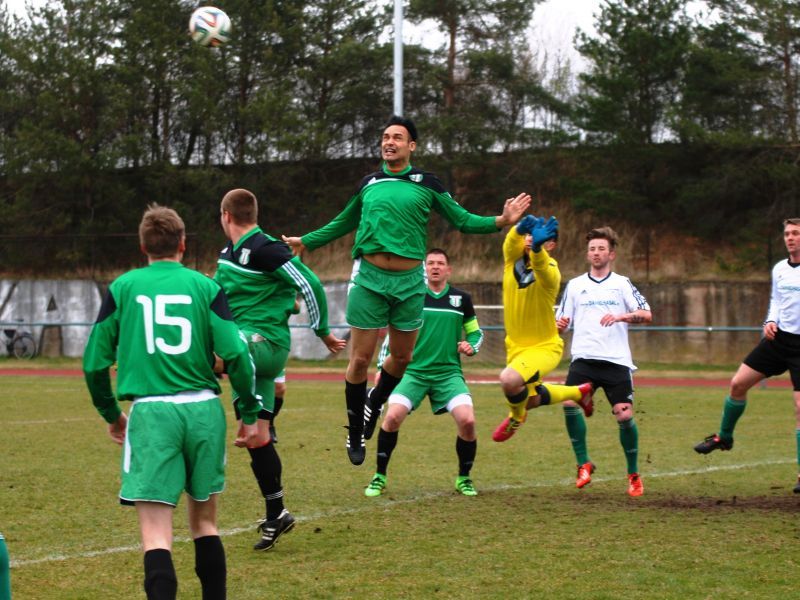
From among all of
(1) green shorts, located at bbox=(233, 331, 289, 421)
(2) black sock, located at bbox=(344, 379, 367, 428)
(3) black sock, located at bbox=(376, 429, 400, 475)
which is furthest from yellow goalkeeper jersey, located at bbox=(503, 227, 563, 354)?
(1) green shorts, located at bbox=(233, 331, 289, 421)

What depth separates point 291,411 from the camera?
17.2 metres

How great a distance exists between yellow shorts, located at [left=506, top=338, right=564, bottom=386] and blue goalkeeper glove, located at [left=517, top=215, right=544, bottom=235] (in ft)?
4.29

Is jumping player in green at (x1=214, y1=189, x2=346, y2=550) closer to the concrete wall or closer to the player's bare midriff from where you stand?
the player's bare midriff

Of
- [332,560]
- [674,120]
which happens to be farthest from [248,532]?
[674,120]

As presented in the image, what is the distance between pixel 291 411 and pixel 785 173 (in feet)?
60.0

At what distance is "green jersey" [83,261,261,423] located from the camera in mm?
4758

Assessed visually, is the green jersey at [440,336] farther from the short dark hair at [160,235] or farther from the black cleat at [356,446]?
the short dark hair at [160,235]

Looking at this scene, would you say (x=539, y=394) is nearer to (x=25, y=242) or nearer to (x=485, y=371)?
(x=485, y=371)

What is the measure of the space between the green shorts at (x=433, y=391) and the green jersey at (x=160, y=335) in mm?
4801

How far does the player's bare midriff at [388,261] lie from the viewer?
810 cm

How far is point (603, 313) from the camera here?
959 centimetres

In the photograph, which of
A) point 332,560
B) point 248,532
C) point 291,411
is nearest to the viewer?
point 332,560

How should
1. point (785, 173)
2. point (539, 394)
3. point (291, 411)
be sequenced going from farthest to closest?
point (785, 173) → point (291, 411) → point (539, 394)

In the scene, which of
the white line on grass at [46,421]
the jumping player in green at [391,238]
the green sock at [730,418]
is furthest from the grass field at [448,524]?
the white line on grass at [46,421]
